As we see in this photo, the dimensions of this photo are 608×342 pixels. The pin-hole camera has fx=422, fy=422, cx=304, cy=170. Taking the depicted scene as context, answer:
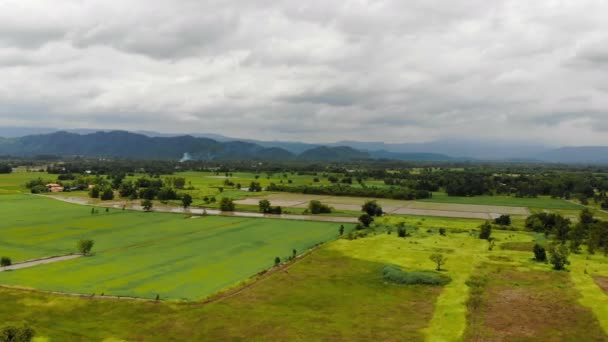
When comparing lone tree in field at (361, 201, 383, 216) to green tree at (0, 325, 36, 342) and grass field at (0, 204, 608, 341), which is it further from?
green tree at (0, 325, 36, 342)

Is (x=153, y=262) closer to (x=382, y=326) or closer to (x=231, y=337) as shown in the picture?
(x=231, y=337)

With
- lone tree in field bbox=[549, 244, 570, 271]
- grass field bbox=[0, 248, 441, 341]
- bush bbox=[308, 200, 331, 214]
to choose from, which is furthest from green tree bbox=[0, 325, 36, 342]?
bush bbox=[308, 200, 331, 214]

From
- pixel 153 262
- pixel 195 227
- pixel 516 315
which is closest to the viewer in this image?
pixel 516 315

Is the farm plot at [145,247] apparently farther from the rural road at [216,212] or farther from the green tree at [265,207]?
the green tree at [265,207]

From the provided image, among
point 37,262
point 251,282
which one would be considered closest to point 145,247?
point 37,262

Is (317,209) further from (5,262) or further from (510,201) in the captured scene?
(510,201)

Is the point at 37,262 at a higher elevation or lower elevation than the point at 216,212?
lower

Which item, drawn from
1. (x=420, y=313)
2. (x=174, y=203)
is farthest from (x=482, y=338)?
(x=174, y=203)
